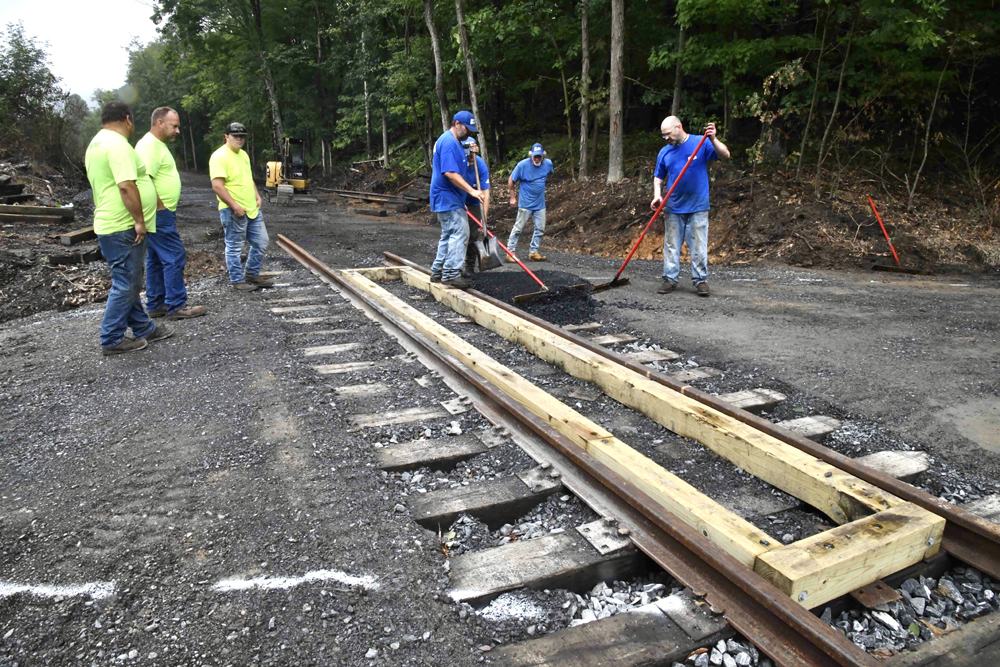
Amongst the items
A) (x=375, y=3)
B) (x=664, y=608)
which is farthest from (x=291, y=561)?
(x=375, y=3)

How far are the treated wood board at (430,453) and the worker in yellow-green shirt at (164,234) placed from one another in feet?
12.0

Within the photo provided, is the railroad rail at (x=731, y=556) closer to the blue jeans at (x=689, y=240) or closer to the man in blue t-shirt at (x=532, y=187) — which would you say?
the blue jeans at (x=689, y=240)

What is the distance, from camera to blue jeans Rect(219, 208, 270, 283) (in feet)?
23.8

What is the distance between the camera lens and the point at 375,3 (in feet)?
80.1

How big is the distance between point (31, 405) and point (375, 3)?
24010 mm

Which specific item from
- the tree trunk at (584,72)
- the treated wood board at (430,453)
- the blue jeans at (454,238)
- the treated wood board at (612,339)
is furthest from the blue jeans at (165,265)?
the tree trunk at (584,72)

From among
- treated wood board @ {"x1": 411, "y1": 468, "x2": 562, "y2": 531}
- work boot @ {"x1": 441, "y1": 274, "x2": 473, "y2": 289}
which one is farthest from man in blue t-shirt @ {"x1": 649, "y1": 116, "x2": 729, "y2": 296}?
treated wood board @ {"x1": 411, "y1": 468, "x2": 562, "y2": 531}

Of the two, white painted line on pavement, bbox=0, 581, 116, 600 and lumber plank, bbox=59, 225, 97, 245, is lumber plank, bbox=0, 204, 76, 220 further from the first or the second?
white painted line on pavement, bbox=0, 581, 116, 600

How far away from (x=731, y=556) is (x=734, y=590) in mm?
159

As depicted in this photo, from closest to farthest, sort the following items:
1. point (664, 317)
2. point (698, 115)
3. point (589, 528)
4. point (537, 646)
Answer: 1. point (537, 646)
2. point (589, 528)
3. point (664, 317)
4. point (698, 115)

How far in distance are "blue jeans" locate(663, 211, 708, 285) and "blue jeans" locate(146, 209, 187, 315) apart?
5170 mm

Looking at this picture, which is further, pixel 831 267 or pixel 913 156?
pixel 913 156

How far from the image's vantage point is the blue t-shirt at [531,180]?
1006 cm

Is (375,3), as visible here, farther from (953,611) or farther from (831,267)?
(953,611)
